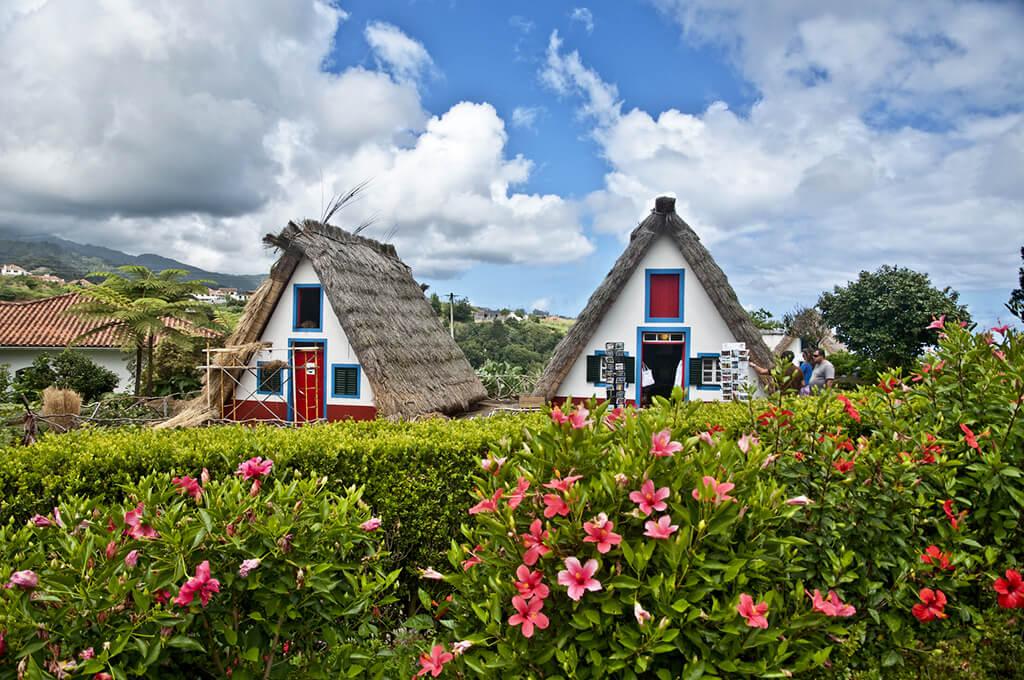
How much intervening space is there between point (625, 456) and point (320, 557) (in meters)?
1.26

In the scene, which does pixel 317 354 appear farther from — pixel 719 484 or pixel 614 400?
pixel 719 484

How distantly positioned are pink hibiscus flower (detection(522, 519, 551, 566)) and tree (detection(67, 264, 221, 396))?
1862 cm

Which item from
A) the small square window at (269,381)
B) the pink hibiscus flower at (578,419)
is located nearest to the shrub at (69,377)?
the small square window at (269,381)

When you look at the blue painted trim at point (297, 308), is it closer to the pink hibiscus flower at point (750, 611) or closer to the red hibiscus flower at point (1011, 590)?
the pink hibiscus flower at point (750, 611)

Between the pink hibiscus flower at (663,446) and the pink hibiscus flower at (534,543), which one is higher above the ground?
the pink hibiscus flower at (663,446)

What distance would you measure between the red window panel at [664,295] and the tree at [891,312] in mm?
13383

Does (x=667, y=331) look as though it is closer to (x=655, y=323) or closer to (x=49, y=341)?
(x=655, y=323)

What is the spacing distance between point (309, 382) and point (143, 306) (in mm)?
8207

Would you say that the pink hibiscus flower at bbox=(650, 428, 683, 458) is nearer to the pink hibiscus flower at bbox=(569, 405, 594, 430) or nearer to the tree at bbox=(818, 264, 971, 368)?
the pink hibiscus flower at bbox=(569, 405, 594, 430)

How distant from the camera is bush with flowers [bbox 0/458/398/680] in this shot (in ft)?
5.92

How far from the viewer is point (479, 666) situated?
189 cm

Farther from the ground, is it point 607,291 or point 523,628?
point 607,291

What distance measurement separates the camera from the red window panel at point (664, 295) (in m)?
12.4

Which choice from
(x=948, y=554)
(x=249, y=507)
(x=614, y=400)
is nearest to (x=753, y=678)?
(x=948, y=554)
